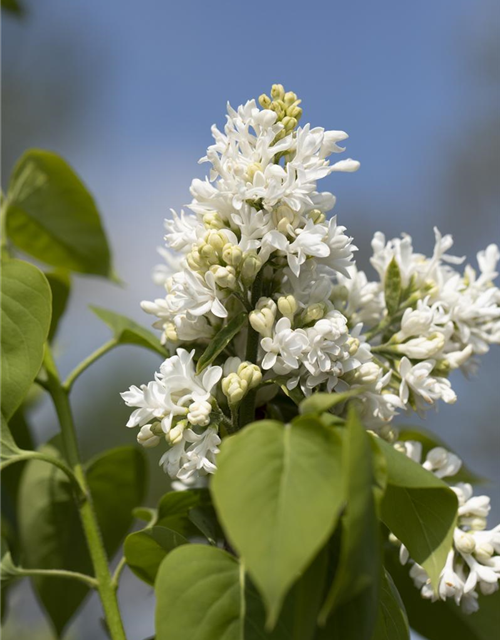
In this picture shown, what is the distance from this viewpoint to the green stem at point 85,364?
85 cm

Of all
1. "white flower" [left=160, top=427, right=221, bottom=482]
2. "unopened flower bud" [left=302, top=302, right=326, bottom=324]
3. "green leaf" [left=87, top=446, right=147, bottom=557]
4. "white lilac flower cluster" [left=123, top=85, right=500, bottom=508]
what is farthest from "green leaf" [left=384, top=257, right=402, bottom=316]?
"green leaf" [left=87, top=446, right=147, bottom=557]

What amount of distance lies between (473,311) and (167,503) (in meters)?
0.35

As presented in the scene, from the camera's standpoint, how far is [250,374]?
61 cm

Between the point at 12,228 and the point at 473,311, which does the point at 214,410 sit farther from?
the point at 12,228

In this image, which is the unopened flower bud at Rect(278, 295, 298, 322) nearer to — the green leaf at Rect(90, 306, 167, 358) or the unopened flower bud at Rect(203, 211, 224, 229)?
the unopened flower bud at Rect(203, 211, 224, 229)

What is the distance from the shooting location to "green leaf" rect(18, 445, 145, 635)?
0.95 meters

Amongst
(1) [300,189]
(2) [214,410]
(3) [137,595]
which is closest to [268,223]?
(1) [300,189]

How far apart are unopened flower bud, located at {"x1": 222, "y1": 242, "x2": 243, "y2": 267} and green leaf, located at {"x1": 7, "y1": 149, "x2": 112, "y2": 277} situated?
19.9 inches

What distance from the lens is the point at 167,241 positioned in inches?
26.9

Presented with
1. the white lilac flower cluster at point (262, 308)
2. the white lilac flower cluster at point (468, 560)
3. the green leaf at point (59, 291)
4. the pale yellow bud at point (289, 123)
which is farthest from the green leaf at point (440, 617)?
the green leaf at point (59, 291)

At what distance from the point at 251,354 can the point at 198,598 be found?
0.23 m

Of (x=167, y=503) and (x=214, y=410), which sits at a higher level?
(x=214, y=410)

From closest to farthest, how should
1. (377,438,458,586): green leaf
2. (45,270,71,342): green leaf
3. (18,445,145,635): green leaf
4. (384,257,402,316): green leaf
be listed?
(377,438,458,586): green leaf → (384,257,402,316): green leaf → (18,445,145,635): green leaf → (45,270,71,342): green leaf

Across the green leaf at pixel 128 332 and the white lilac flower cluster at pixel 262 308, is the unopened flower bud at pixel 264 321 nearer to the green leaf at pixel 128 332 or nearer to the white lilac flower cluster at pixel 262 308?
the white lilac flower cluster at pixel 262 308
